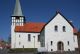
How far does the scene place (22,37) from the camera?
236ft

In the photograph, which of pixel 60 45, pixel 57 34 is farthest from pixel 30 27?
pixel 60 45

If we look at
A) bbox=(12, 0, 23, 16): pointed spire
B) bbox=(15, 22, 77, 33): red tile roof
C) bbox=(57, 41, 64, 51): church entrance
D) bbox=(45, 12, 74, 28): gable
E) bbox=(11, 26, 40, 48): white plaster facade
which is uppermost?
bbox=(12, 0, 23, 16): pointed spire

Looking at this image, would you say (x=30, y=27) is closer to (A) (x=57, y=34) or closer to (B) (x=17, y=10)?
(B) (x=17, y=10)

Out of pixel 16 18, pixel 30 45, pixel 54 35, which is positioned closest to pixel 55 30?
pixel 54 35

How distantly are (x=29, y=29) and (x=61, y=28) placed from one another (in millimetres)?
12720

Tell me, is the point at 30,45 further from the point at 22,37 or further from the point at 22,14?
the point at 22,14

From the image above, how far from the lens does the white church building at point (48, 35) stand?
2498 inches

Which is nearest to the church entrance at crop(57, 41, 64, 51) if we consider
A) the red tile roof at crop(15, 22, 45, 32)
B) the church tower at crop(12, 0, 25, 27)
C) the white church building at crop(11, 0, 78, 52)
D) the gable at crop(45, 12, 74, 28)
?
the white church building at crop(11, 0, 78, 52)

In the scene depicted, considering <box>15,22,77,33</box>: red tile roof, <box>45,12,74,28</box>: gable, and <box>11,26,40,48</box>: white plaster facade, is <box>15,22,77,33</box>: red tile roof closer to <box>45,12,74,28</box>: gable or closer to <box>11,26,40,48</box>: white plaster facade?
<box>11,26,40,48</box>: white plaster facade

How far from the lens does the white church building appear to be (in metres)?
63.4

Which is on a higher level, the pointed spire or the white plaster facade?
the pointed spire

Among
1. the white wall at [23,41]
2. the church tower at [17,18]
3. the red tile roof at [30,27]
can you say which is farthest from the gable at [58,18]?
the church tower at [17,18]

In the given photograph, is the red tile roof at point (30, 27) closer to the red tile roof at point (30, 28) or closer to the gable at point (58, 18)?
the red tile roof at point (30, 28)

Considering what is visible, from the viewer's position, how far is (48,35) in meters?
63.5
